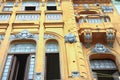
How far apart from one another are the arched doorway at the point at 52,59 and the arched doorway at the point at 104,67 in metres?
1.95

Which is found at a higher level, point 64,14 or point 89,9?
point 89,9

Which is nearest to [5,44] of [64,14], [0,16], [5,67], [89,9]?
[5,67]

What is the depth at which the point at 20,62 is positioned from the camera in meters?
11.4

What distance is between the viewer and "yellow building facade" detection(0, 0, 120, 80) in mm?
10422

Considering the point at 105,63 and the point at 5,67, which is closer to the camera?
the point at 5,67

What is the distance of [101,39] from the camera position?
Answer: 44.1 ft

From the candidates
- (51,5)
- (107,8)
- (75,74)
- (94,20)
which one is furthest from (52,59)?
(107,8)

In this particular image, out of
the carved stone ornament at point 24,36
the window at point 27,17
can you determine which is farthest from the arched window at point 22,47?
the window at point 27,17

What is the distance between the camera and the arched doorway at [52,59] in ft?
38.6

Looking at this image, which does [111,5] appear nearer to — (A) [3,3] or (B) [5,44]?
(A) [3,3]

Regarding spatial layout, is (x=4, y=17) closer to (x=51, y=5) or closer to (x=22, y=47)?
(x=22, y=47)

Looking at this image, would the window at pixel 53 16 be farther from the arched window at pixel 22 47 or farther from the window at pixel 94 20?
the arched window at pixel 22 47

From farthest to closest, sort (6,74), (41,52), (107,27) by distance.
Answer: (107,27) → (41,52) → (6,74)

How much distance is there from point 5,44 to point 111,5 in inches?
361
